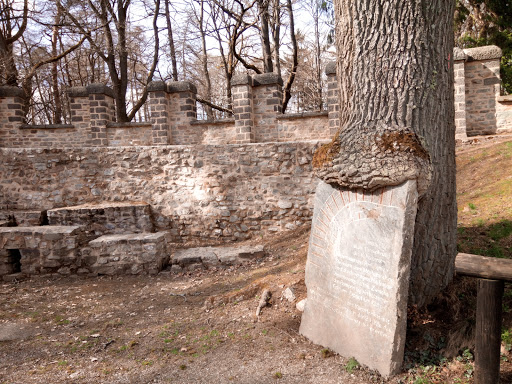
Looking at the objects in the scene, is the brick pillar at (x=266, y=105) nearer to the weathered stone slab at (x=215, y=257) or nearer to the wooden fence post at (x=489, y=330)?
the weathered stone slab at (x=215, y=257)

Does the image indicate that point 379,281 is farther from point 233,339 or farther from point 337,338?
point 233,339

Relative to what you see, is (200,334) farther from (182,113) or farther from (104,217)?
(182,113)

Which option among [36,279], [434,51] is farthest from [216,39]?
[434,51]

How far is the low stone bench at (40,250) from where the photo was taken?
5.95 meters

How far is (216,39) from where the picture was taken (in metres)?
17.1

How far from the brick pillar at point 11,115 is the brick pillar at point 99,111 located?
2.05 metres

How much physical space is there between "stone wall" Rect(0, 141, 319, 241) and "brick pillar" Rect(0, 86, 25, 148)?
2.90m

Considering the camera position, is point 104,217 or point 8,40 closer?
point 104,217

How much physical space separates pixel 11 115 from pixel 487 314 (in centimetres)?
1199

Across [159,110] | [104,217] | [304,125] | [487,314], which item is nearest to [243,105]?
[304,125]

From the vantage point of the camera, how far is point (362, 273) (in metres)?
2.88

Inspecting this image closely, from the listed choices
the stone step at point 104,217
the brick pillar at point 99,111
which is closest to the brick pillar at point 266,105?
the stone step at point 104,217

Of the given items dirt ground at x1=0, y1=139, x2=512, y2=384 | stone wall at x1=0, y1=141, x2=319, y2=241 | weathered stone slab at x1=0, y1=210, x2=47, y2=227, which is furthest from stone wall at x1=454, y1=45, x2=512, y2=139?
A: weathered stone slab at x1=0, y1=210, x2=47, y2=227

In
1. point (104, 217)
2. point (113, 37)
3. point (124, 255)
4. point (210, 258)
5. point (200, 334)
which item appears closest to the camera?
point (200, 334)
